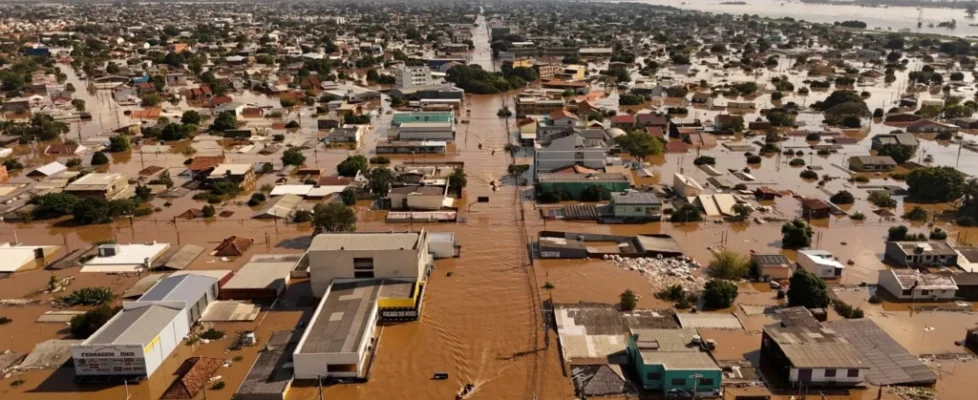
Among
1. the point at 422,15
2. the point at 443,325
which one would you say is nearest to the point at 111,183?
the point at 443,325

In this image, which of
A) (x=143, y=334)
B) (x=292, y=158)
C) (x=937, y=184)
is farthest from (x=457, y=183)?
(x=937, y=184)

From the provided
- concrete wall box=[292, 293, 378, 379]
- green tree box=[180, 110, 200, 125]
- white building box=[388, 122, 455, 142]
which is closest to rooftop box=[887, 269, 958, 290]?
concrete wall box=[292, 293, 378, 379]

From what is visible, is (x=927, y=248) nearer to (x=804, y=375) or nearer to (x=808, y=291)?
(x=808, y=291)

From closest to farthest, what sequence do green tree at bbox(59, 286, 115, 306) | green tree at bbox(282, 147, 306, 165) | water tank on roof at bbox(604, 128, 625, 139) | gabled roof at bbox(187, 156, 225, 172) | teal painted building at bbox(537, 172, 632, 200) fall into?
1. green tree at bbox(59, 286, 115, 306)
2. teal painted building at bbox(537, 172, 632, 200)
3. gabled roof at bbox(187, 156, 225, 172)
4. green tree at bbox(282, 147, 306, 165)
5. water tank on roof at bbox(604, 128, 625, 139)

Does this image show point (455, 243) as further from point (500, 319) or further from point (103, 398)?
point (103, 398)

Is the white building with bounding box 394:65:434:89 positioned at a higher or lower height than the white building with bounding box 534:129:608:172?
higher

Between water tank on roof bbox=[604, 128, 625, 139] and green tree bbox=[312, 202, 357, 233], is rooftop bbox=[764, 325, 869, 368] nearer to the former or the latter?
green tree bbox=[312, 202, 357, 233]
